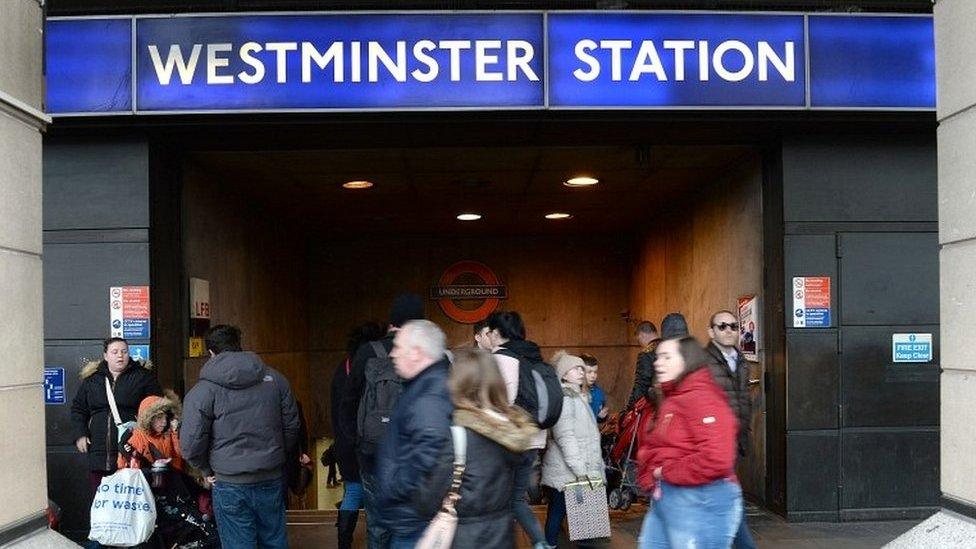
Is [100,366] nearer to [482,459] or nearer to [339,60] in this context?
[339,60]

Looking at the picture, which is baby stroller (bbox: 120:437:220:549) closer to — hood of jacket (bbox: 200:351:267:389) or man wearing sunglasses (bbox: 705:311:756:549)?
hood of jacket (bbox: 200:351:267:389)

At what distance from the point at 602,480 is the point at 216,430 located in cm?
240

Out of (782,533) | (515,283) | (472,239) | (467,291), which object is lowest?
(782,533)

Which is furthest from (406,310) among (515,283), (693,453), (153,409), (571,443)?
(515,283)

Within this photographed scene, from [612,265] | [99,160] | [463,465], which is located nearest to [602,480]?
[463,465]

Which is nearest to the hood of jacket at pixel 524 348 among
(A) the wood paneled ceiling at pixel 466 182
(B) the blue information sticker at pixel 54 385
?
(A) the wood paneled ceiling at pixel 466 182

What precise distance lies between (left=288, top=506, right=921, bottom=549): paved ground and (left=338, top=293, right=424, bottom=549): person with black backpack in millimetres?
1611

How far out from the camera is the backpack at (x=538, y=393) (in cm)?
554

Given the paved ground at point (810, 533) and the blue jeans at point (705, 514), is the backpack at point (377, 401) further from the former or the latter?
the paved ground at point (810, 533)

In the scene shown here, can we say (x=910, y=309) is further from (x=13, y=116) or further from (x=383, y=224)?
(x=383, y=224)

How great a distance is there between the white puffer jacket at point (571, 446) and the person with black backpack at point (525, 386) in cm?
18

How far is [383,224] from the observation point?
46.5 ft

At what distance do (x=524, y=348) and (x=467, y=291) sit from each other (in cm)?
1000

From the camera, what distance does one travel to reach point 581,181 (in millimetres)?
10516
